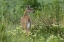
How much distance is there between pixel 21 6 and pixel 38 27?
2.74 meters

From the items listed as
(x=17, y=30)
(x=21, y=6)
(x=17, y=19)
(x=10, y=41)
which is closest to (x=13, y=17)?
(x=17, y=19)

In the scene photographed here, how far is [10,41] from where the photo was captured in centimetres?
1079

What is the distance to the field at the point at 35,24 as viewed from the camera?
1124cm

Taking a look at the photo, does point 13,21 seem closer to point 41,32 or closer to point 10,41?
point 41,32

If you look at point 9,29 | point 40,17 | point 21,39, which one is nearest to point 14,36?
point 21,39

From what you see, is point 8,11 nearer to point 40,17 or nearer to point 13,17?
point 13,17

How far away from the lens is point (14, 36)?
1127 centimetres

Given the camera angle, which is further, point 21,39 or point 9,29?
point 9,29

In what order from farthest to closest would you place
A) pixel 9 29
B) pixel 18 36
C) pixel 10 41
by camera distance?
pixel 9 29 → pixel 18 36 → pixel 10 41

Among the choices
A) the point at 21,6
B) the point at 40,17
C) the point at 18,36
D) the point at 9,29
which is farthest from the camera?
the point at 21,6

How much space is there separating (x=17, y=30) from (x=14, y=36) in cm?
50

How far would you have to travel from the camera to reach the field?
11.2 metres

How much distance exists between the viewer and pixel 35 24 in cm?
1312

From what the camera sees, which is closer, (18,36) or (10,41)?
(10,41)
